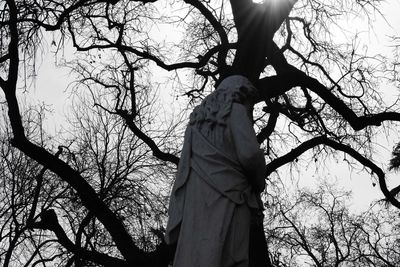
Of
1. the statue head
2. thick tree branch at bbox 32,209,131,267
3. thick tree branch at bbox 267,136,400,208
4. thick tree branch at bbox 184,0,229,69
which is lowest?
the statue head

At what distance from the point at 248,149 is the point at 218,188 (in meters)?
0.36

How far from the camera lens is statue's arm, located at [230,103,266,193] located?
154 inches

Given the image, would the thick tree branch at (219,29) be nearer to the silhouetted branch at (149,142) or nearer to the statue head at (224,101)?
the silhouetted branch at (149,142)

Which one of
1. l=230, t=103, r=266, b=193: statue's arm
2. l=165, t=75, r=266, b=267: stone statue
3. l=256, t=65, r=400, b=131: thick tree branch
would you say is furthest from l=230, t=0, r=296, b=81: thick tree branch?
l=230, t=103, r=266, b=193: statue's arm

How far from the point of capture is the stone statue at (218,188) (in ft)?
12.3

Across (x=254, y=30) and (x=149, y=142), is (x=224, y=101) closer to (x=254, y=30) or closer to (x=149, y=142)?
(x=254, y=30)

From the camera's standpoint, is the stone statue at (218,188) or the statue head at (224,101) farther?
the statue head at (224,101)

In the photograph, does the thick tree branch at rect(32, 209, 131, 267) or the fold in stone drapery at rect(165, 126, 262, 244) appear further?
the thick tree branch at rect(32, 209, 131, 267)

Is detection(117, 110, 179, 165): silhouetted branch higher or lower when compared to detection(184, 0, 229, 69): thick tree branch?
lower

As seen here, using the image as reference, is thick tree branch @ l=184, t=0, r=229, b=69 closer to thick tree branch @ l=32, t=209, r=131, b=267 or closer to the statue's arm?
thick tree branch @ l=32, t=209, r=131, b=267

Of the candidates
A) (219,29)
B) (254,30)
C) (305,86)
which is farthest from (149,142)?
(305,86)

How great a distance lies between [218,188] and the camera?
391 cm

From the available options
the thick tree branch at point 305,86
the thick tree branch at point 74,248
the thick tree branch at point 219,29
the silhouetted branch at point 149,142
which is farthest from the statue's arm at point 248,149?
the silhouetted branch at point 149,142

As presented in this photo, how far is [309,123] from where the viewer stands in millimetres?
13266
